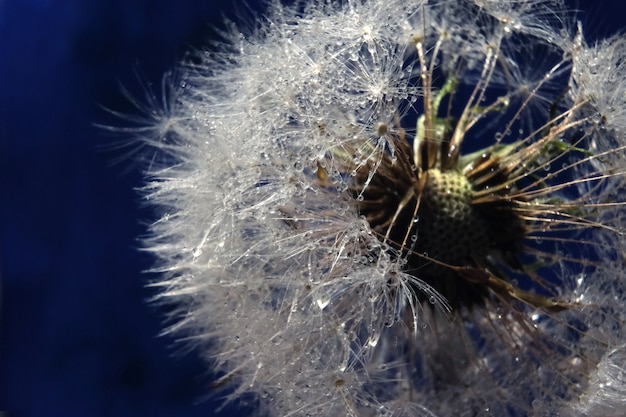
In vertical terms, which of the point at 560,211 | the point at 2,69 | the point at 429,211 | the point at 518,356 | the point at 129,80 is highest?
the point at 2,69

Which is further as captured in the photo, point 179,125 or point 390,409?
point 179,125

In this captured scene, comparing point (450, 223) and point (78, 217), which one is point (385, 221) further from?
point (78, 217)

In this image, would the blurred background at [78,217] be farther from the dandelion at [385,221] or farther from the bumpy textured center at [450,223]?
the bumpy textured center at [450,223]

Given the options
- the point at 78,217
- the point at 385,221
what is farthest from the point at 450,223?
the point at 78,217

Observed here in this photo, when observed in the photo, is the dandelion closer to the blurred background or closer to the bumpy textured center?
the bumpy textured center

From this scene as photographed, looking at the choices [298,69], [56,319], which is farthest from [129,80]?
[298,69]

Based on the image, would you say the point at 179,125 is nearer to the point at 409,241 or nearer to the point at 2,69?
the point at 409,241

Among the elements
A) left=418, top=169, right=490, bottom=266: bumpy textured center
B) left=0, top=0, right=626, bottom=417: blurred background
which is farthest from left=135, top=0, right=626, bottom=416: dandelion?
left=0, top=0, right=626, bottom=417: blurred background
